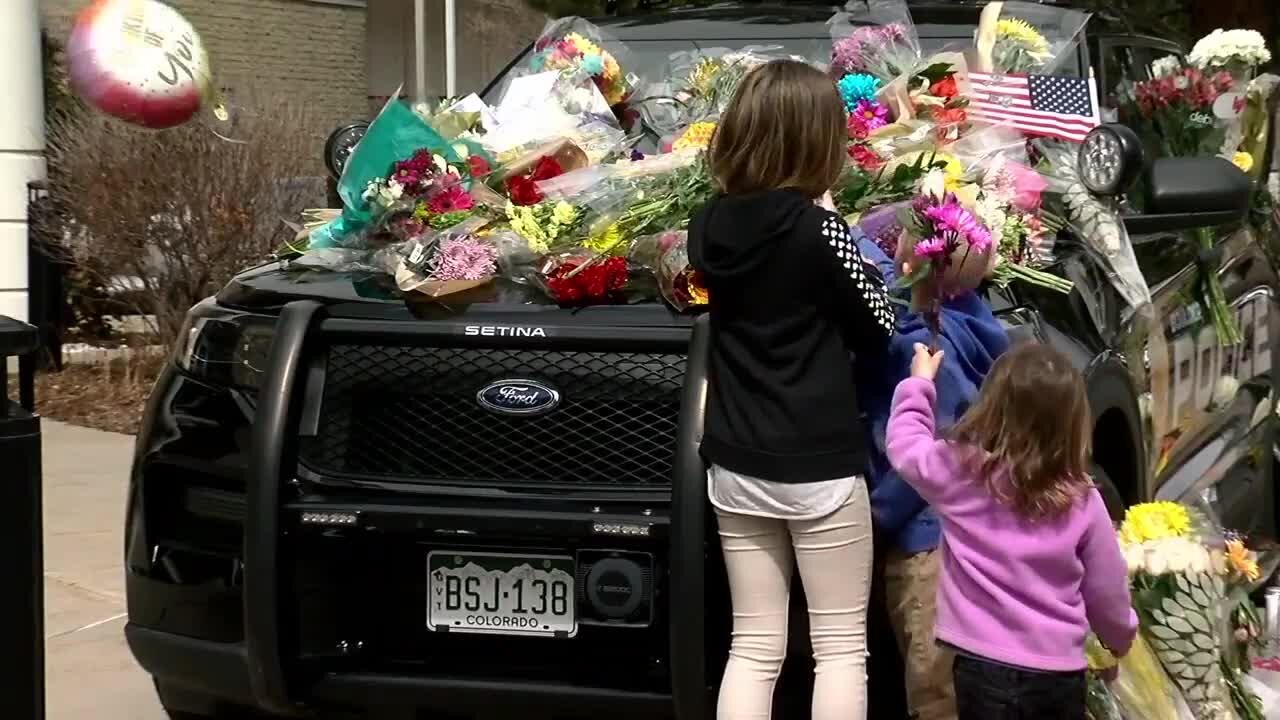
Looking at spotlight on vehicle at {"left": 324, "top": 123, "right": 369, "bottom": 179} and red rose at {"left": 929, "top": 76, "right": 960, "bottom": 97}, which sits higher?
red rose at {"left": 929, "top": 76, "right": 960, "bottom": 97}

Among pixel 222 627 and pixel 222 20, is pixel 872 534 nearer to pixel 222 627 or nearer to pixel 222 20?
pixel 222 627

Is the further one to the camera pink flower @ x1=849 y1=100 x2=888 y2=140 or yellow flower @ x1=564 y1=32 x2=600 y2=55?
yellow flower @ x1=564 y1=32 x2=600 y2=55

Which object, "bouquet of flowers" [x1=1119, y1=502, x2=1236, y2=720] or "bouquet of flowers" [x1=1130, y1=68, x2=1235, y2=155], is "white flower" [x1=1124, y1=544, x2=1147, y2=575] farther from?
"bouquet of flowers" [x1=1130, y1=68, x2=1235, y2=155]

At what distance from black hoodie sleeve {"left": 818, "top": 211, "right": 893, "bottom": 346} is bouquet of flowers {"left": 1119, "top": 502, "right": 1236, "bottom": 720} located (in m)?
0.94

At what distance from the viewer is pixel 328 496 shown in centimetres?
364

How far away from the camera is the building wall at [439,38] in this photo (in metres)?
19.2

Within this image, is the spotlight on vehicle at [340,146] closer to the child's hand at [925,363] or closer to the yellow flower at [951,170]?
the yellow flower at [951,170]

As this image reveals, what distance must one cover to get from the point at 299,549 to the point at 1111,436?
200 cm

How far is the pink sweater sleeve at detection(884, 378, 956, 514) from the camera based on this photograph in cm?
321

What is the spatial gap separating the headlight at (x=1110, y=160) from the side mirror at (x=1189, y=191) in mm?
250

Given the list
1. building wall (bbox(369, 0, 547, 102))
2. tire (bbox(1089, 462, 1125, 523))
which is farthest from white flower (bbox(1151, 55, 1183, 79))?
building wall (bbox(369, 0, 547, 102))

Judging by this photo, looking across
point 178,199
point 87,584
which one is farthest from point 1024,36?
point 178,199

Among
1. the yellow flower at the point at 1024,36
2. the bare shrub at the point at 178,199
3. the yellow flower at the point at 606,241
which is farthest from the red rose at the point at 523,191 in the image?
the bare shrub at the point at 178,199

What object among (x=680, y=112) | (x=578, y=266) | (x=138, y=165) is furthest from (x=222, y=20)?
(x=578, y=266)
